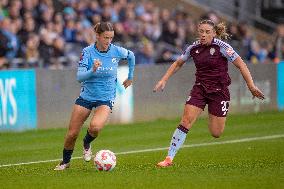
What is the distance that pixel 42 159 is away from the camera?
16.7 meters

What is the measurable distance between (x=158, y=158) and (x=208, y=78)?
7.50 feet

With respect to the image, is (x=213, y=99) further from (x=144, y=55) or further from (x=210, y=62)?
(x=144, y=55)

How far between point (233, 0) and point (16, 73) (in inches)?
655

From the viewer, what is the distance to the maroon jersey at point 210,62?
14.6 meters

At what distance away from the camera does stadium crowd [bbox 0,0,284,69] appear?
23969 mm

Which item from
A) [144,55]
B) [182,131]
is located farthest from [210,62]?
[144,55]

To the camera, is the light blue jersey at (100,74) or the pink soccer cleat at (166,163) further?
the pink soccer cleat at (166,163)

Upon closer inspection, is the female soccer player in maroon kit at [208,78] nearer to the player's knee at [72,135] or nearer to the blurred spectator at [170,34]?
the player's knee at [72,135]

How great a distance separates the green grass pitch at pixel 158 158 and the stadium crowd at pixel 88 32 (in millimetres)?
2741

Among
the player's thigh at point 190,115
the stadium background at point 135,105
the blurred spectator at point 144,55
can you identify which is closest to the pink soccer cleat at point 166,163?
the stadium background at point 135,105

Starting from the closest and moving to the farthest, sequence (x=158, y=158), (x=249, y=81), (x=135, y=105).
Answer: (x=249, y=81)
(x=158, y=158)
(x=135, y=105)

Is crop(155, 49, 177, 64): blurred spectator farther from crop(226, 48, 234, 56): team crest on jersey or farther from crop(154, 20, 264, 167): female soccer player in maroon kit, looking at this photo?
crop(226, 48, 234, 56): team crest on jersey

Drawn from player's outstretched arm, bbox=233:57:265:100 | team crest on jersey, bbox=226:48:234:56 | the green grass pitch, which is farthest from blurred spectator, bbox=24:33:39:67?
player's outstretched arm, bbox=233:57:265:100

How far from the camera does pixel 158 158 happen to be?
16.5m
